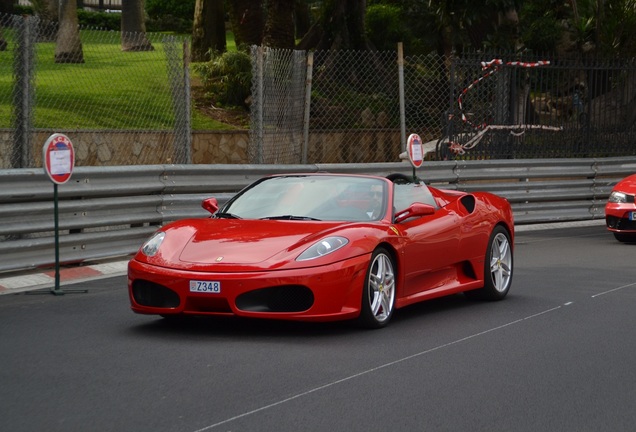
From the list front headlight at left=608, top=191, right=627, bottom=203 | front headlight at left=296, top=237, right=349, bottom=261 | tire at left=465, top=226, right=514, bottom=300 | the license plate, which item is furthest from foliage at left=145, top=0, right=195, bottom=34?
the license plate

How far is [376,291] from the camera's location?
8.61 m

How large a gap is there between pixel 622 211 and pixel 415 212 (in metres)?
7.83

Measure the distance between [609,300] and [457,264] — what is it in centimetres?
160

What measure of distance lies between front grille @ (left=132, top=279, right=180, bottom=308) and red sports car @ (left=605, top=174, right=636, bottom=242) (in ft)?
30.7

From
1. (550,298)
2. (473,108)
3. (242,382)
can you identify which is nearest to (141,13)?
(473,108)

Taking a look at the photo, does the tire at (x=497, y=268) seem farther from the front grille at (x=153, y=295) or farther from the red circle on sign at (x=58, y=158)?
the red circle on sign at (x=58, y=158)

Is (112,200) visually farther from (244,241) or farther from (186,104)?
(244,241)

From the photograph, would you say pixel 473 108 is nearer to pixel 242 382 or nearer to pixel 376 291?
pixel 376 291

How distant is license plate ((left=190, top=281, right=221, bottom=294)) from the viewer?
7988 millimetres

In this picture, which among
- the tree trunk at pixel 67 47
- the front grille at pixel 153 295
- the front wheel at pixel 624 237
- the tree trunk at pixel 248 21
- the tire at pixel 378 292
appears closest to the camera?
the front grille at pixel 153 295

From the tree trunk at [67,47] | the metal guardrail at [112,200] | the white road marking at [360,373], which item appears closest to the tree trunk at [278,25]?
the tree trunk at [67,47]

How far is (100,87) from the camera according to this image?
52.9ft

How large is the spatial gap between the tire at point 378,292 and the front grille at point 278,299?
0.48 m

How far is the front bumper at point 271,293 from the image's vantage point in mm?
7984
